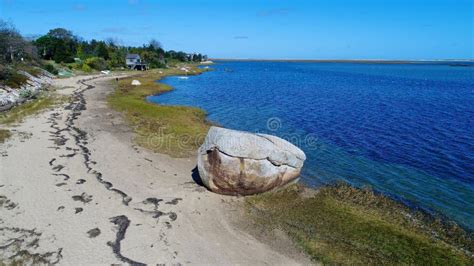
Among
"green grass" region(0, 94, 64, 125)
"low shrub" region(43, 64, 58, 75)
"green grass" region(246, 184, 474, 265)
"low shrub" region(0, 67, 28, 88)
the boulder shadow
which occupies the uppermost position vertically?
"low shrub" region(0, 67, 28, 88)

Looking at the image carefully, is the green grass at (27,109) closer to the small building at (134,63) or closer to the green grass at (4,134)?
the green grass at (4,134)

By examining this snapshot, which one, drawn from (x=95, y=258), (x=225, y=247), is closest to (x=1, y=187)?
(x=95, y=258)

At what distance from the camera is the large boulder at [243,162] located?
1702 centimetres

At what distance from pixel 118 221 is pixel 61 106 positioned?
33.0 m

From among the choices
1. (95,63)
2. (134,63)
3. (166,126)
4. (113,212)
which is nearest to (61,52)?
(95,63)

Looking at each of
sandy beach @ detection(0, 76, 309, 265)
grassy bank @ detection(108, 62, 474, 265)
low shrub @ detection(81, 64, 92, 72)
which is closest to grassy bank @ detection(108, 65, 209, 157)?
sandy beach @ detection(0, 76, 309, 265)

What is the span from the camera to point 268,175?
17.8 m

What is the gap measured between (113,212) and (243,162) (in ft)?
21.7

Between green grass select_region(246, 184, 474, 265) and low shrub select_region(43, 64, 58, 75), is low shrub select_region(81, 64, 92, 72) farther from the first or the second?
green grass select_region(246, 184, 474, 265)

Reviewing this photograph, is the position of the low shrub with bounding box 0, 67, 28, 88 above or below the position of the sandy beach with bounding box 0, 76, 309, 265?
above

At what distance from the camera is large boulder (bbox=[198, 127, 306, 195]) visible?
17016mm

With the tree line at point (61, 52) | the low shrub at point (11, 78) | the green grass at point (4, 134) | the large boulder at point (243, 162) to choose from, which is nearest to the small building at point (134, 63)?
the tree line at point (61, 52)

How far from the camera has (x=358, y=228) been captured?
15.5 m

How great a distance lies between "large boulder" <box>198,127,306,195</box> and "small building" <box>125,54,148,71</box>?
128 metres
